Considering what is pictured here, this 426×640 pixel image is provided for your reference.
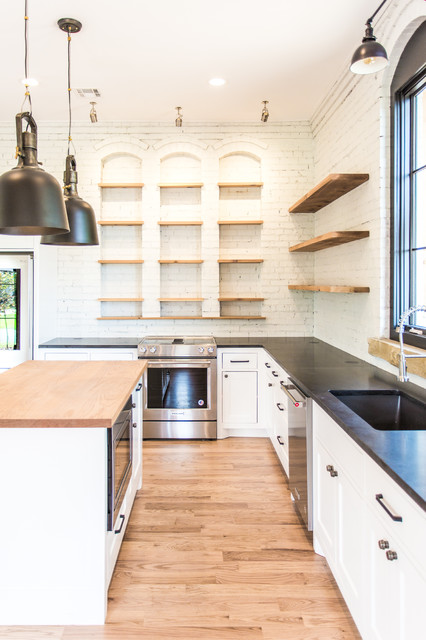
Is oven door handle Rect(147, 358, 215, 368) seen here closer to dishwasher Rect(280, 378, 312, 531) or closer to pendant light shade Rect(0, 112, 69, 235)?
dishwasher Rect(280, 378, 312, 531)

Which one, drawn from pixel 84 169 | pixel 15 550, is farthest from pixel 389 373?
pixel 84 169

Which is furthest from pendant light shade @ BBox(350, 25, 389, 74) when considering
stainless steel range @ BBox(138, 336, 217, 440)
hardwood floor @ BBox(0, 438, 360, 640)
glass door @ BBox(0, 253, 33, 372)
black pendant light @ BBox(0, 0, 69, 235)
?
glass door @ BBox(0, 253, 33, 372)

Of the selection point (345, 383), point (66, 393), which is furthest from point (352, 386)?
point (66, 393)

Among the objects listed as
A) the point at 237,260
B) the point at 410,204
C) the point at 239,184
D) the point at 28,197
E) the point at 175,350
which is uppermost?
the point at 239,184

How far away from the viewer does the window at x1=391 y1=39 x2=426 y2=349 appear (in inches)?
114

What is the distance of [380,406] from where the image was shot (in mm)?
2551

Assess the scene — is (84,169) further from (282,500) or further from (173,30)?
(282,500)

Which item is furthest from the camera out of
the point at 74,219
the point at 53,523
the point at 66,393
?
the point at 74,219

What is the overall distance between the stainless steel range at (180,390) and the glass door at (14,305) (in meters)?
1.16

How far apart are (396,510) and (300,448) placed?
1.33 m

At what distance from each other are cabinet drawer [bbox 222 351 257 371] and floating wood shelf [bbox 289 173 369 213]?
1.57 meters

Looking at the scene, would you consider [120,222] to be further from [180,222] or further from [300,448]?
[300,448]

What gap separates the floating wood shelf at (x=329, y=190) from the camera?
342 cm

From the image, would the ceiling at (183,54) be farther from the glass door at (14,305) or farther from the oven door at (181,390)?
the oven door at (181,390)
